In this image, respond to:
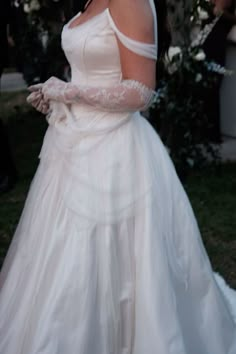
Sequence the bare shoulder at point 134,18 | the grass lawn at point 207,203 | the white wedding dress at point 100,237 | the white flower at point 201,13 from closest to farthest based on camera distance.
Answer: the bare shoulder at point 134,18, the white wedding dress at point 100,237, the grass lawn at point 207,203, the white flower at point 201,13

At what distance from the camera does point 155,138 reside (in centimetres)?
383

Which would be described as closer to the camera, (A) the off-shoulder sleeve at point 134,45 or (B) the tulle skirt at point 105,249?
(A) the off-shoulder sleeve at point 134,45

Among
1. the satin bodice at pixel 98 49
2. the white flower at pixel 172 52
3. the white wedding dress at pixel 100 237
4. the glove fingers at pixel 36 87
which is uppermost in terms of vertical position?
the satin bodice at pixel 98 49

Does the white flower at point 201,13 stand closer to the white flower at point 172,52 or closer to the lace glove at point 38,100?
the white flower at point 172,52

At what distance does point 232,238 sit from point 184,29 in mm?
1609

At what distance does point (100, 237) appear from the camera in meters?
3.62

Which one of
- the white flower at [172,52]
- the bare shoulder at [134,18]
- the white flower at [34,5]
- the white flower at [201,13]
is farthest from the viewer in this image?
the white flower at [34,5]

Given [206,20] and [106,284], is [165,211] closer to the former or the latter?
[106,284]

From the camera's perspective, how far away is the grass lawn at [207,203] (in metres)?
5.59

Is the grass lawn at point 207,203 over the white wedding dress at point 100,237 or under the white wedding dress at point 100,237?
under

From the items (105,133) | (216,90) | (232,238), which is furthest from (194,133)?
(105,133)

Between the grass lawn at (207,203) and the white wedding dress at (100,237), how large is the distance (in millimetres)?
1479

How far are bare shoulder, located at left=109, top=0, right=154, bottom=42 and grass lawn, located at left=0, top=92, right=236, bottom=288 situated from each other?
6.76ft

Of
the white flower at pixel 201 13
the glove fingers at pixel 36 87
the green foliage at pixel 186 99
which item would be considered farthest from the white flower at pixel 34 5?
the glove fingers at pixel 36 87
